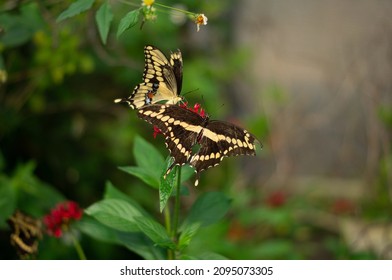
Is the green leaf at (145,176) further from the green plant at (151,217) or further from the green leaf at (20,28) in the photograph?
the green leaf at (20,28)

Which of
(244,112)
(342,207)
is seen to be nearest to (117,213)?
(342,207)

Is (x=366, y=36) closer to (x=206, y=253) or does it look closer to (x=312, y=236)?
(x=312, y=236)

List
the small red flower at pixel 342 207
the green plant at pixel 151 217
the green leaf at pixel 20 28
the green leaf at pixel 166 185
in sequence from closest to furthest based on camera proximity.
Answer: the green leaf at pixel 166 185 → the green plant at pixel 151 217 → the green leaf at pixel 20 28 → the small red flower at pixel 342 207

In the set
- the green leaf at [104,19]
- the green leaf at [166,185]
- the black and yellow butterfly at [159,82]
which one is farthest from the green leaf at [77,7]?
the green leaf at [166,185]

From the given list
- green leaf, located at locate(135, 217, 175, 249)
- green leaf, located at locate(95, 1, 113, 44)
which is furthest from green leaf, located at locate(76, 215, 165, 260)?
green leaf, located at locate(95, 1, 113, 44)

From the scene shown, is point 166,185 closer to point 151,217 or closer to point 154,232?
point 154,232

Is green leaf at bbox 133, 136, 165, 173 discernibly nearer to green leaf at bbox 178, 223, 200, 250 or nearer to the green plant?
the green plant
